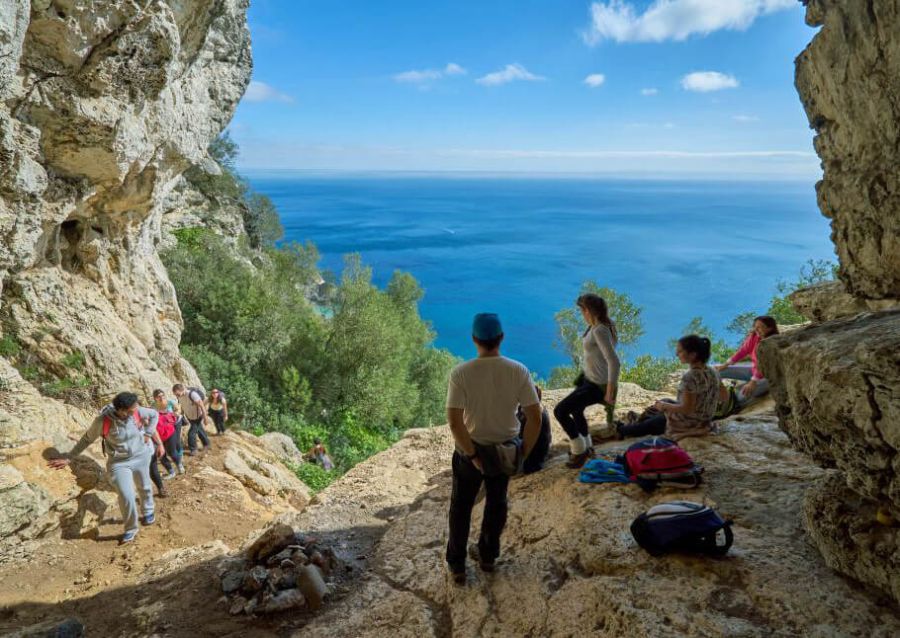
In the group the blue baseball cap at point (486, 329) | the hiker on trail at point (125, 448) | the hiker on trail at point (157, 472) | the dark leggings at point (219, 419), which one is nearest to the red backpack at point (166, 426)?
the hiker on trail at point (157, 472)

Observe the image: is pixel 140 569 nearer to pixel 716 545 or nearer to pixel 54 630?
pixel 54 630

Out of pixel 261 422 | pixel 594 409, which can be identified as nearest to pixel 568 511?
pixel 594 409

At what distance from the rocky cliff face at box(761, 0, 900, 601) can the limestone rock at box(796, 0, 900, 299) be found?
0.01 m

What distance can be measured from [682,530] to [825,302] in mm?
7561

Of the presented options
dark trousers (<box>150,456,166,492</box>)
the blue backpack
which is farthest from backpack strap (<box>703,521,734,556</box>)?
dark trousers (<box>150,456,166,492</box>)

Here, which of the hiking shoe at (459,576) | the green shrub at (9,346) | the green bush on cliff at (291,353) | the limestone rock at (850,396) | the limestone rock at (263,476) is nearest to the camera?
the limestone rock at (850,396)

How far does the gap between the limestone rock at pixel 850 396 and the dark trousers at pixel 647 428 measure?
9.10 feet

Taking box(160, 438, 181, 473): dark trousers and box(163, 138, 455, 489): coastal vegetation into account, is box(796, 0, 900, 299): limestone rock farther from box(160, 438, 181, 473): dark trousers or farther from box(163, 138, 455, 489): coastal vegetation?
box(163, 138, 455, 489): coastal vegetation

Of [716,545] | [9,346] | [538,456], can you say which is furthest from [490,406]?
[9,346]

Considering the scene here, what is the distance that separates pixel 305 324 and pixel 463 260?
9135cm

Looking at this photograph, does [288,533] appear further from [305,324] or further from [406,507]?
[305,324]

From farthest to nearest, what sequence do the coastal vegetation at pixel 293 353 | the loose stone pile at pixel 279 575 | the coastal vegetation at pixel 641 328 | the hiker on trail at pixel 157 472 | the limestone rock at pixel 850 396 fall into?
the coastal vegetation at pixel 641 328, the coastal vegetation at pixel 293 353, the hiker on trail at pixel 157 472, the loose stone pile at pixel 279 575, the limestone rock at pixel 850 396

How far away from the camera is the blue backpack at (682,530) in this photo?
3434mm

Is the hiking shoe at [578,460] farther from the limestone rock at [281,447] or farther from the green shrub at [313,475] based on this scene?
the limestone rock at [281,447]
